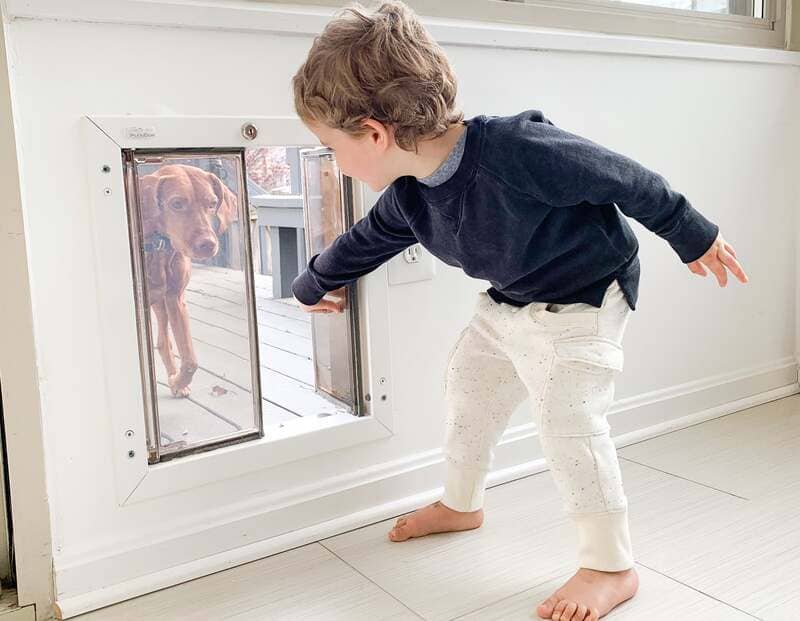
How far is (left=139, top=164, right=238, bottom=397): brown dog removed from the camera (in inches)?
42.7

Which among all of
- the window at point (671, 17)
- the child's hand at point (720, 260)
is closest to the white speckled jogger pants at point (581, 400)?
the child's hand at point (720, 260)

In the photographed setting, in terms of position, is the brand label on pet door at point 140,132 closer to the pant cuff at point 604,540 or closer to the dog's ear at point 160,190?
the dog's ear at point 160,190

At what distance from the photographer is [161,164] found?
1077 millimetres

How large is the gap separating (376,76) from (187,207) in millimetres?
323

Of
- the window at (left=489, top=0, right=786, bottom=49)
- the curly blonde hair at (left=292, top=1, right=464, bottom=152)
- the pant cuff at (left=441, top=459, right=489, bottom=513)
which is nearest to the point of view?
the curly blonde hair at (left=292, top=1, right=464, bottom=152)

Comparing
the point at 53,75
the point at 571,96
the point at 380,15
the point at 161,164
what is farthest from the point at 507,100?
the point at 53,75

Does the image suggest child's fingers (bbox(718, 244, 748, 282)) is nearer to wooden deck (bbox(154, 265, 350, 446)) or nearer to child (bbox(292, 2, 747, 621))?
child (bbox(292, 2, 747, 621))

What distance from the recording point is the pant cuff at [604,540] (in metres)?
1.04

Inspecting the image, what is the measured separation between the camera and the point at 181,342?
1.13 m

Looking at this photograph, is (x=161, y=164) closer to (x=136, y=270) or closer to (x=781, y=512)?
(x=136, y=270)

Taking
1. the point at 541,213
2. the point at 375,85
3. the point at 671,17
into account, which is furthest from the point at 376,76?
the point at 671,17

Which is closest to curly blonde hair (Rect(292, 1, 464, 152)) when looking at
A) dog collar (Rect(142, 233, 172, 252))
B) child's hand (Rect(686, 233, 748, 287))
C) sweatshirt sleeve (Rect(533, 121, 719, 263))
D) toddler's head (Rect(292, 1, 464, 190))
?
toddler's head (Rect(292, 1, 464, 190))

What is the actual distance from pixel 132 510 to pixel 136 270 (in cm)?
30

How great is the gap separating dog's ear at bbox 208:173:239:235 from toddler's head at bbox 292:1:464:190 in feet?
0.62
